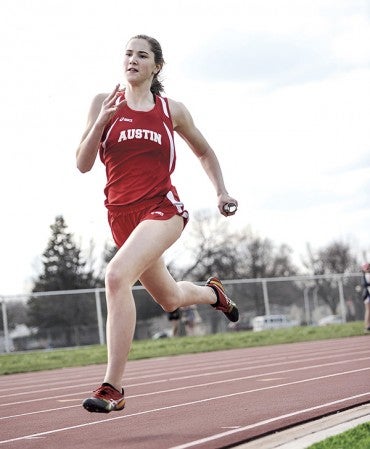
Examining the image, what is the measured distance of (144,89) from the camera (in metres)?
6.30

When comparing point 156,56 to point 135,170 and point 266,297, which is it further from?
point 266,297

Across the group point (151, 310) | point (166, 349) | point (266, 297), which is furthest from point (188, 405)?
point (266, 297)

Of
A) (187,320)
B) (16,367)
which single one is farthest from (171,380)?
(187,320)

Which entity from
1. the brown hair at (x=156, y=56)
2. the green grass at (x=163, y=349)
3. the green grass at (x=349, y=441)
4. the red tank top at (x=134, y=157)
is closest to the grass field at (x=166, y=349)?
the green grass at (x=163, y=349)

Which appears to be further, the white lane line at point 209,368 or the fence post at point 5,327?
the fence post at point 5,327

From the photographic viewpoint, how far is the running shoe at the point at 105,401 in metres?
5.62

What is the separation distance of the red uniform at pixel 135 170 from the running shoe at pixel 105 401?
0.99 meters

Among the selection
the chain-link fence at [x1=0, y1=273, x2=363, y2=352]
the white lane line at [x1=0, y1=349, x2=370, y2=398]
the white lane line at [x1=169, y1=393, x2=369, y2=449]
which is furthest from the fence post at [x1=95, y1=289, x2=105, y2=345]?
the white lane line at [x1=169, y1=393, x2=369, y2=449]

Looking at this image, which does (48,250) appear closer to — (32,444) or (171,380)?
(171,380)

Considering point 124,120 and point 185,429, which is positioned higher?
point 124,120

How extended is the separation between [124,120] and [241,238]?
80516mm

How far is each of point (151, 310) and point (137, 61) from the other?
2284 cm

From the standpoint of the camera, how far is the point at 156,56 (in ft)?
20.7

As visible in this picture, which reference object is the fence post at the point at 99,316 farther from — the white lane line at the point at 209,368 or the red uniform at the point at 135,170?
the red uniform at the point at 135,170
